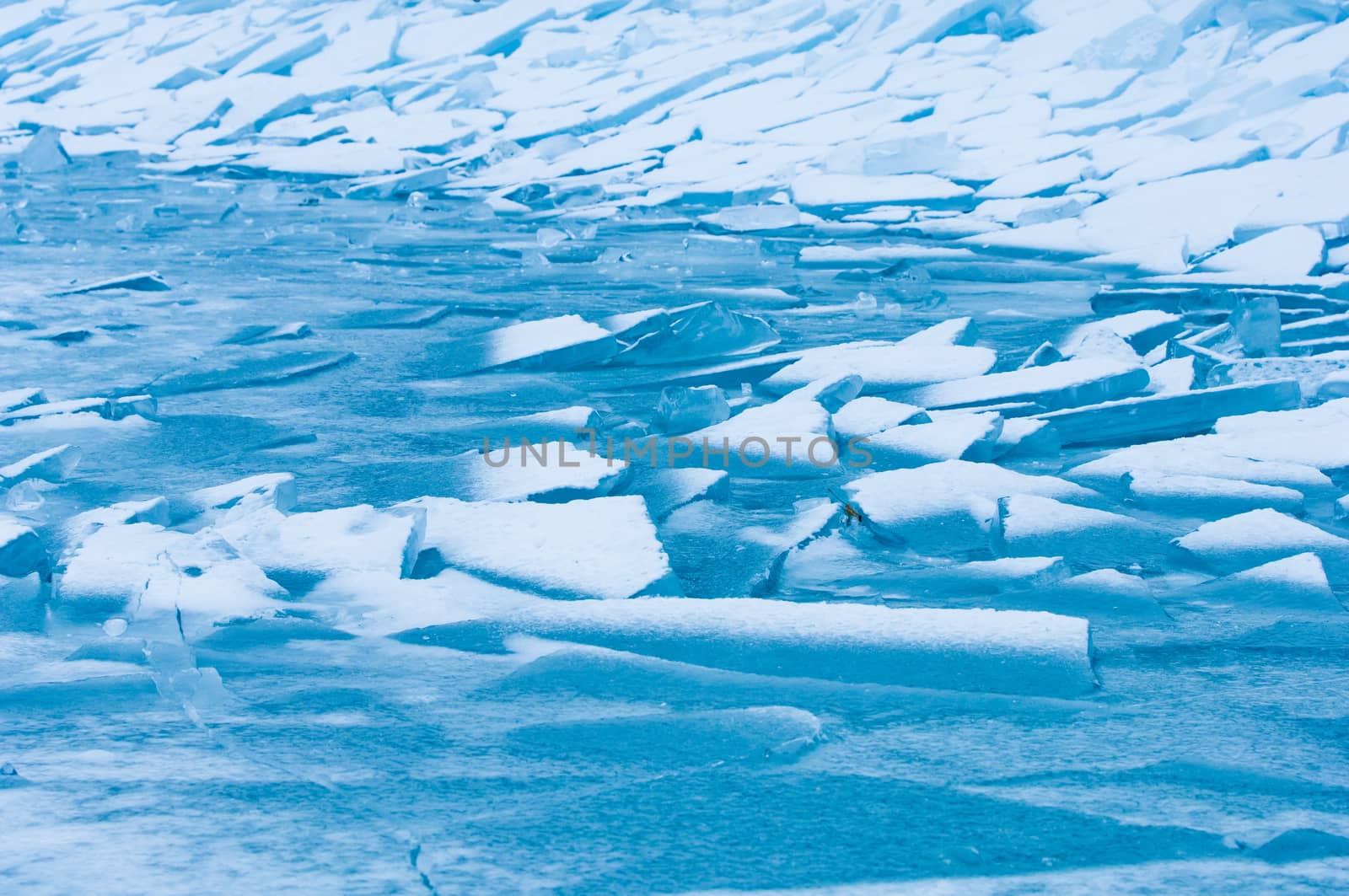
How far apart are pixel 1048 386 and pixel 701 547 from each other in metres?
1.35

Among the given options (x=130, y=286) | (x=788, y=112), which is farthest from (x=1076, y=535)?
(x=788, y=112)

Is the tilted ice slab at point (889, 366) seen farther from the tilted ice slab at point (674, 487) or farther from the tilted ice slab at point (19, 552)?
the tilted ice slab at point (19, 552)

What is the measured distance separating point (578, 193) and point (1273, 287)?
4.62 m

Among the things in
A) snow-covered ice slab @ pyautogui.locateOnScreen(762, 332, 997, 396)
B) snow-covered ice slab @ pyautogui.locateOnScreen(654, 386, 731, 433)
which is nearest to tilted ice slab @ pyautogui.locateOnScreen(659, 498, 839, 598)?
snow-covered ice slab @ pyautogui.locateOnScreen(654, 386, 731, 433)

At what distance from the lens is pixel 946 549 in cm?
256

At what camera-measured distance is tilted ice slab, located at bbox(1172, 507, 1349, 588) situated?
2416 millimetres

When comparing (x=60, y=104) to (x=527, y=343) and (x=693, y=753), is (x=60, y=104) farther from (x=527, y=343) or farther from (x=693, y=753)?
(x=693, y=753)

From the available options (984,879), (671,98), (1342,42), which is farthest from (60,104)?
(984,879)

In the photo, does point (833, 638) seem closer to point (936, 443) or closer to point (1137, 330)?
point (936, 443)

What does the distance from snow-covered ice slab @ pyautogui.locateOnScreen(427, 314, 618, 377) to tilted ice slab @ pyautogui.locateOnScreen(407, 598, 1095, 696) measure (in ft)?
6.66

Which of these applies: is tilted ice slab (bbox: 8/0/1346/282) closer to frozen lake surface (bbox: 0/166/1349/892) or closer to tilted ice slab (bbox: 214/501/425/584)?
frozen lake surface (bbox: 0/166/1349/892)

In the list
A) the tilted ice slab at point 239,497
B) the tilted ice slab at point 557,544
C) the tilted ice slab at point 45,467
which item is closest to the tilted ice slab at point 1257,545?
the tilted ice slab at point 557,544

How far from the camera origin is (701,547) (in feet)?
8.49

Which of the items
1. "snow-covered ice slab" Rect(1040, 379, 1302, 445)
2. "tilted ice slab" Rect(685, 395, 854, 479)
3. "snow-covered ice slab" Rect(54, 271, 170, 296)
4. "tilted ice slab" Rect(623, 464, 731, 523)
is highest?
"snow-covered ice slab" Rect(54, 271, 170, 296)
